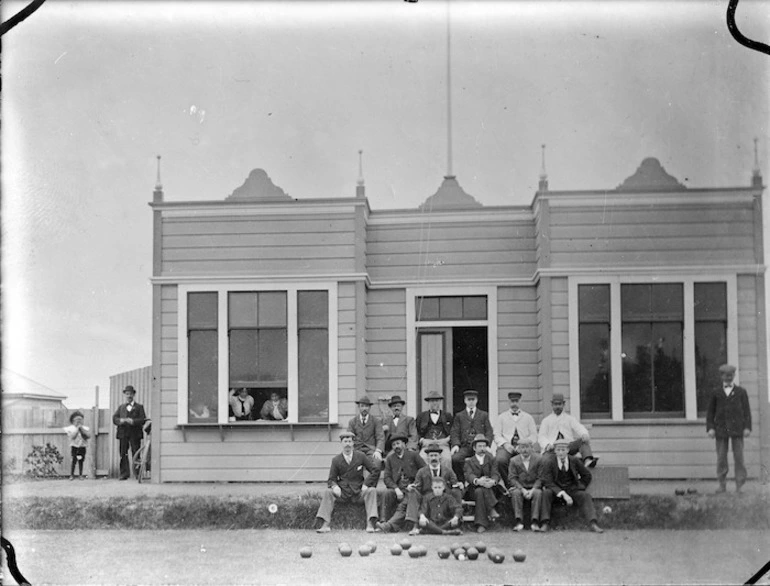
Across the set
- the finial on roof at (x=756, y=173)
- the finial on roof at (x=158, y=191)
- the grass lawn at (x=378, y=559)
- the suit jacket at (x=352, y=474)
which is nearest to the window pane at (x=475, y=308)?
the suit jacket at (x=352, y=474)

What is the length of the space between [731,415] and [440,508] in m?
3.01

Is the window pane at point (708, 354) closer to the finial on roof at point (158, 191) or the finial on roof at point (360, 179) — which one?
the finial on roof at point (360, 179)

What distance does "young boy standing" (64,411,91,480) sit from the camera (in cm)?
1015

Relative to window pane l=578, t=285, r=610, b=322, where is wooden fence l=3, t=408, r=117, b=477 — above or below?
below

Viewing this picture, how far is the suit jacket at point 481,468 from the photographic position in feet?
29.3

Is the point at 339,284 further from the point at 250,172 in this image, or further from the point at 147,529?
the point at 147,529

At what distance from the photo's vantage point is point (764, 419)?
31.6 feet

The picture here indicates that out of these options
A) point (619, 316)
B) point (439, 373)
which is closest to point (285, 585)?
point (439, 373)

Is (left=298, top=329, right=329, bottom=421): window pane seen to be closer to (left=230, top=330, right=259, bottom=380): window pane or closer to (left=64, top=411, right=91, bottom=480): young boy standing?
(left=230, top=330, right=259, bottom=380): window pane

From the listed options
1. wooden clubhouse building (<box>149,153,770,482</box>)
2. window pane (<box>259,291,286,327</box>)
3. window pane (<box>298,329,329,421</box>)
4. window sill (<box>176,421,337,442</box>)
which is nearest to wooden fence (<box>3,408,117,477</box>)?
wooden clubhouse building (<box>149,153,770,482</box>)

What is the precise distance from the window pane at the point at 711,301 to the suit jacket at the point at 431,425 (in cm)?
296

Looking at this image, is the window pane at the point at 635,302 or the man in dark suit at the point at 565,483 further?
the window pane at the point at 635,302

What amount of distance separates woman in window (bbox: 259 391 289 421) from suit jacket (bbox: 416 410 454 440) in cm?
173

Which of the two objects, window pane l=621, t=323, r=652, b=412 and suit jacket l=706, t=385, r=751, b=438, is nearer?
suit jacket l=706, t=385, r=751, b=438
